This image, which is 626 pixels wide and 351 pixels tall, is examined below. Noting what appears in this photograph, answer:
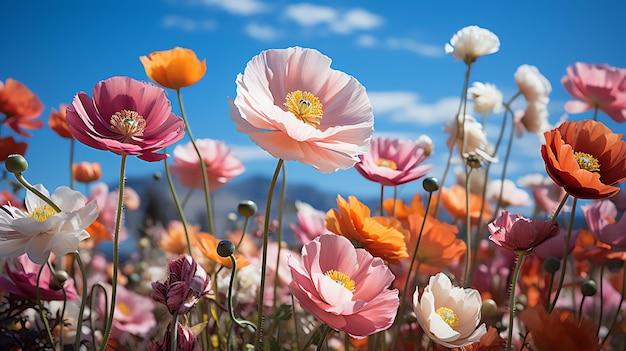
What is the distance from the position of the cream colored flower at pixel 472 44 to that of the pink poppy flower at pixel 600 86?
200mm

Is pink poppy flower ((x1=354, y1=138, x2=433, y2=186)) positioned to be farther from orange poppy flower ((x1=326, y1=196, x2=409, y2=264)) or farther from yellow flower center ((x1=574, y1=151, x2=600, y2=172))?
yellow flower center ((x1=574, y1=151, x2=600, y2=172))

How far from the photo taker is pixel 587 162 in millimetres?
581

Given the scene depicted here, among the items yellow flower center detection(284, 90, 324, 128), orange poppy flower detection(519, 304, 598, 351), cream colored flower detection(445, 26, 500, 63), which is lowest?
orange poppy flower detection(519, 304, 598, 351)

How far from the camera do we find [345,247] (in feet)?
1.68

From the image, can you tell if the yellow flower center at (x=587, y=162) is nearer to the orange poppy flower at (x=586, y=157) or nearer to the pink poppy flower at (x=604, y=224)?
the orange poppy flower at (x=586, y=157)

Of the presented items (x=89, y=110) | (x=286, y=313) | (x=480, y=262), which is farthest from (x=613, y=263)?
(x=89, y=110)

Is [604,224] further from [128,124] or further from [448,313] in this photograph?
[128,124]

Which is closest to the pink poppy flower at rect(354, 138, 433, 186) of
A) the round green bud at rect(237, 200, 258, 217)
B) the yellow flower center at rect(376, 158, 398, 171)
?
the yellow flower center at rect(376, 158, 398, 171)

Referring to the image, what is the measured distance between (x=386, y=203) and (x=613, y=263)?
15.4 inches

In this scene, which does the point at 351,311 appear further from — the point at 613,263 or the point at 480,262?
the point at 480,262

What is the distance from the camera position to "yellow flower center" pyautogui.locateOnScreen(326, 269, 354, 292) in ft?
1.67

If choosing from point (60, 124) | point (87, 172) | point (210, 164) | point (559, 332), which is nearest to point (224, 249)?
point (559, 332)

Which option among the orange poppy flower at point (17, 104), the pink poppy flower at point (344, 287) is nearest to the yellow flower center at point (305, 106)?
the pink poppy flower at point (344, 287)

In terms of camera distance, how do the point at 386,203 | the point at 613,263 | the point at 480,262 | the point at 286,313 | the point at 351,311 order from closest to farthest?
1. the point at 351,311
2. the point at 286,313
3. the point at 386,203
4. the point at 613,263
5. the point at 480,262
